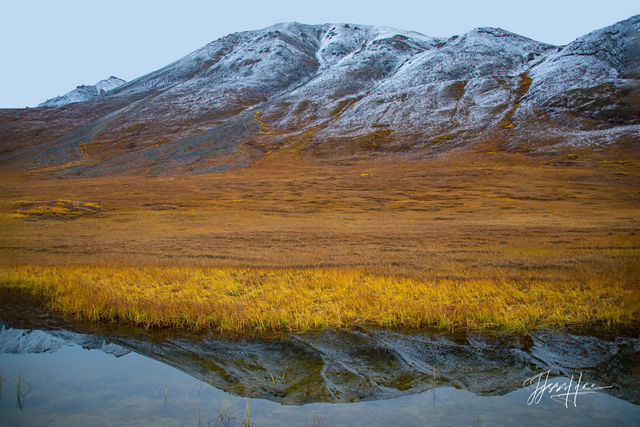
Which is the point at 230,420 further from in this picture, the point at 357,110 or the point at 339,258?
the point at 357,110

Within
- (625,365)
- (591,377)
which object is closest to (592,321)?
(625,365)

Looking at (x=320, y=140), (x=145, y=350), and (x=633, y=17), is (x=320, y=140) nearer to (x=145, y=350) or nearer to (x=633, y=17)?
(x=145, y=350)

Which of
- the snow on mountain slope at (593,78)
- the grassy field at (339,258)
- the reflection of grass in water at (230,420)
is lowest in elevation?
the grassy field at (339,258)

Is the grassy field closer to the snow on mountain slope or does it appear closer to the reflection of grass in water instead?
the reflection of grass in water

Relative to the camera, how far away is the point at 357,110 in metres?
126

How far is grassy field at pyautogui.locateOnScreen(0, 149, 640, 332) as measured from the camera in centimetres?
1188

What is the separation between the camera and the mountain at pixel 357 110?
9744 centimetres

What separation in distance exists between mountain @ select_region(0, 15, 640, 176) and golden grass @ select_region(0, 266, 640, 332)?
77.6m

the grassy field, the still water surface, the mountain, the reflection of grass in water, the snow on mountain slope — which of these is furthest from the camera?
the snow on mountain slope

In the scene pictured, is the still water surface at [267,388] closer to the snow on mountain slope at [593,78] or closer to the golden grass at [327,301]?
the golden grass at [327,301]

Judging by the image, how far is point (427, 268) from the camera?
1719cm

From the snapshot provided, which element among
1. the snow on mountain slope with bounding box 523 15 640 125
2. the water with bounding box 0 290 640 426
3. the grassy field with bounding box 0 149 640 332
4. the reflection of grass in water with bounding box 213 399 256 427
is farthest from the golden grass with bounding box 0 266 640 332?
the snow on mountain slope with bounding box 523 15 640 125
